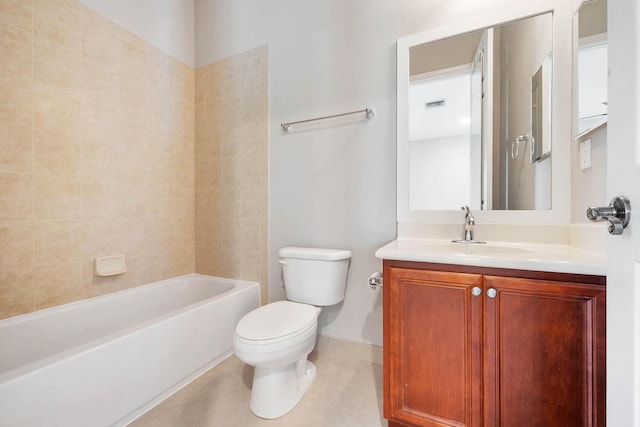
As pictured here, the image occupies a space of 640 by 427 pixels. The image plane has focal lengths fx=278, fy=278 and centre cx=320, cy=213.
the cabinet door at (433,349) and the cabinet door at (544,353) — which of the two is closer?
the cabinet door at (544,353)

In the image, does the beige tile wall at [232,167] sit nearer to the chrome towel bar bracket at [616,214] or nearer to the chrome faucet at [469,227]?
the chrome faucet at [469,227]

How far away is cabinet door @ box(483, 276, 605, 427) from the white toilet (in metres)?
0.77

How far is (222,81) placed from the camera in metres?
2.21

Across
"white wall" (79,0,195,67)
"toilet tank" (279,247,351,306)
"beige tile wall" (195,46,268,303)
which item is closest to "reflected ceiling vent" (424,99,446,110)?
"toilet tank" (279,247,351,306)

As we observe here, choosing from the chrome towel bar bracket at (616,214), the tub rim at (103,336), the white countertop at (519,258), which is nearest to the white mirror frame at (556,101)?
the white countertop at (519,258)

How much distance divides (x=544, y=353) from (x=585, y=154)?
32.2 inches

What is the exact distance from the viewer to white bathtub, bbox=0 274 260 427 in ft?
3.24

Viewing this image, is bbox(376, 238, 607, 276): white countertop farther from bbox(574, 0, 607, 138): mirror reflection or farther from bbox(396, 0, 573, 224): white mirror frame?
bbox(574, 0, 607, 138): mirror reflection

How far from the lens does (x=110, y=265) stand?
176 cm

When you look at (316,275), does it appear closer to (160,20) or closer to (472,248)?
(472,248)

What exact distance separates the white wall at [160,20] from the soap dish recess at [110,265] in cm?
153

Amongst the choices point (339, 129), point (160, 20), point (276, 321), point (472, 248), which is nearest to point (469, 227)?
point (472, 248)

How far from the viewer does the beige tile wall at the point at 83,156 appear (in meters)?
1.39

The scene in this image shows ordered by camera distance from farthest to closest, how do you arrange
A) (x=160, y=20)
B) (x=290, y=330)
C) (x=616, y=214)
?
(x=160, y=20) → (x=290, y=330) → (x=616, y=214)
